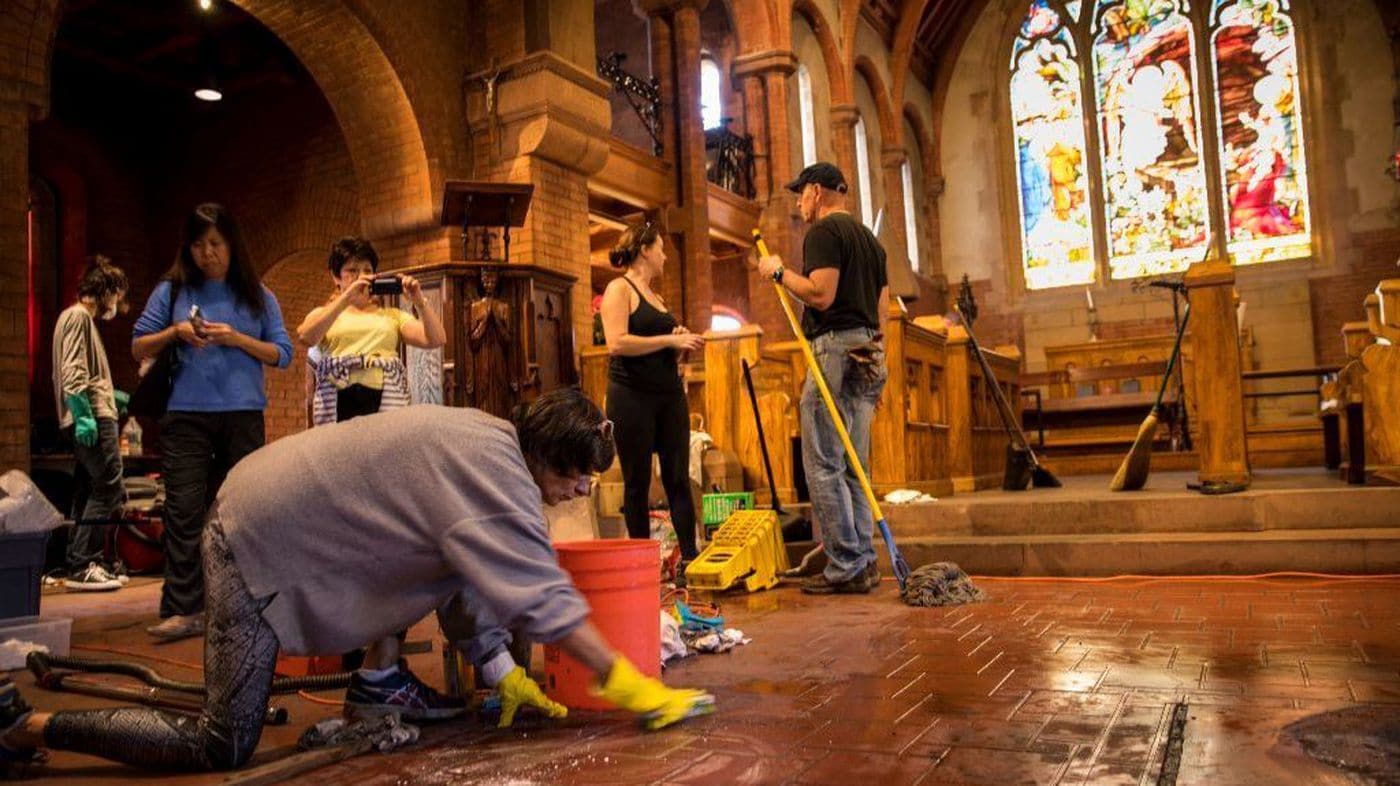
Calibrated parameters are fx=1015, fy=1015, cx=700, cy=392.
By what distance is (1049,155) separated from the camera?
18.6m

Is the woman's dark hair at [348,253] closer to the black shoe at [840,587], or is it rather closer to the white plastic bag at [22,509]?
the white plastic bag at [22,509]

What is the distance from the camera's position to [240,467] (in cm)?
216

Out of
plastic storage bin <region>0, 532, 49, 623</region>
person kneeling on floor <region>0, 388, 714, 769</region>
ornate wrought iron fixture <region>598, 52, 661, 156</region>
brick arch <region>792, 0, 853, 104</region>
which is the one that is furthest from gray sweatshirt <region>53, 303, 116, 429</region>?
brick arch <region>792, 0, 853, 104</region>

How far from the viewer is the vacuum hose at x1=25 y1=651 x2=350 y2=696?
256 centimetres

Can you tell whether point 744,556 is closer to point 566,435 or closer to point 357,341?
point 357,341

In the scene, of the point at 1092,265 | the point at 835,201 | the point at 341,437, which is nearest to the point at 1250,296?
the point at 1092,265

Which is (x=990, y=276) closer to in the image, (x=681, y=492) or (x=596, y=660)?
(x=681, y=492)

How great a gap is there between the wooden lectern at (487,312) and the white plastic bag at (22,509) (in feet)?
Result: 12.7

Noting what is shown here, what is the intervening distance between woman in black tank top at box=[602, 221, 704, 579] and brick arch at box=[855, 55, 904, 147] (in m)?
Answer: 14.4

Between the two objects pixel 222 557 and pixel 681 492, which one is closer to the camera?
pixel 222 557

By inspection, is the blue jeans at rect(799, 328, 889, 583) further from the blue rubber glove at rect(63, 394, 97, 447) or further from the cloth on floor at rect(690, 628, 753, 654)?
the blue rubber glove at rect(63, 394, 97, 447)

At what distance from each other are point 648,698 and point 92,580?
5415mm

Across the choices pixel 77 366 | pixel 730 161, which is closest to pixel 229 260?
pixel 77 366

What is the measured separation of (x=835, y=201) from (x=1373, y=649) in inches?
101
